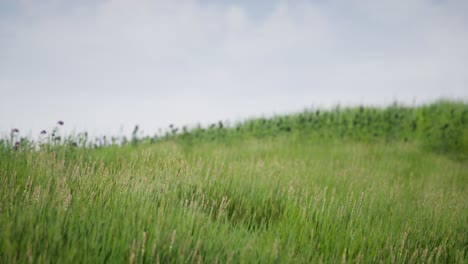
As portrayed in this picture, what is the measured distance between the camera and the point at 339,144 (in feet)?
39.5

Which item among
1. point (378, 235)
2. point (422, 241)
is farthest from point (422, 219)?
point (378, 235)

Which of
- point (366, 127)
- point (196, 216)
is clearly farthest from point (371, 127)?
point (196, 216)

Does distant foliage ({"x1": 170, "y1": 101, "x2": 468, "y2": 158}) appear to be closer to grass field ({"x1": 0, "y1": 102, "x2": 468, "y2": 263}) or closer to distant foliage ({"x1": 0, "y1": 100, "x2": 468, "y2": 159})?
distant foliage ({"x1": 0, "y1": 100, "x2": 468, "y2": 159})

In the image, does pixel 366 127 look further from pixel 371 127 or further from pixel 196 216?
Answer: pixel 196 216

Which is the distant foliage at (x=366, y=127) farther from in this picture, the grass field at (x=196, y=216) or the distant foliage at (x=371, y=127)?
the grass field at (x=196, y=216)

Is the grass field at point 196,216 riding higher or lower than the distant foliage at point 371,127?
lower

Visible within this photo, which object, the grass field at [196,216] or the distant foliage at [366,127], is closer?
the grass field at [196,216]

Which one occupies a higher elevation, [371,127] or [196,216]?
[371,127]

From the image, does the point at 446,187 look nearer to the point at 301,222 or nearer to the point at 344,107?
the point at 301,222

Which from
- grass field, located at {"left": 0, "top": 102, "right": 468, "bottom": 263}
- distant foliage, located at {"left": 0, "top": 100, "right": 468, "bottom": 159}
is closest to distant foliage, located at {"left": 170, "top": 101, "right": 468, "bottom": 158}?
distant foliage, located at {"left": 0, "top": 100, "right": 468, "bottom": 159}

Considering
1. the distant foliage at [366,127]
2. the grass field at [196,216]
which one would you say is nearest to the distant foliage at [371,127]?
the distant foliage at [366,127]

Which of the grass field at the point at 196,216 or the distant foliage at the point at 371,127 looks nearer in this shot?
the grass field at the point at 196,216

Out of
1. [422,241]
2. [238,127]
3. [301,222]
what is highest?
[238,127]

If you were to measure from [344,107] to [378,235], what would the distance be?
13.8m
